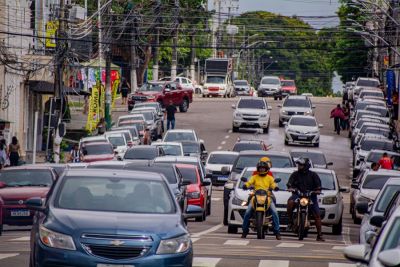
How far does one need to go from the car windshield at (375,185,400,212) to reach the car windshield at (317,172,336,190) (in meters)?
8.58

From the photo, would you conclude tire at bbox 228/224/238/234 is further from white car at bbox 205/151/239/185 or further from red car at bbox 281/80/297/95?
red car at bbox 281/80/297/95

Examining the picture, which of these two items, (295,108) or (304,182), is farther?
(295,108)

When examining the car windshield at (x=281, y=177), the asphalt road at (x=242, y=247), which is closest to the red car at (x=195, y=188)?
the asphalt road at (x=242, y=247)

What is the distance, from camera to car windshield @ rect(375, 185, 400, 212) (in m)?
20.9

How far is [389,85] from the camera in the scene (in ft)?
280

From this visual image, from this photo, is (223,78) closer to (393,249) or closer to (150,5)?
(150,5)

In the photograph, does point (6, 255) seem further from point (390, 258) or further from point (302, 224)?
point (390, 258)

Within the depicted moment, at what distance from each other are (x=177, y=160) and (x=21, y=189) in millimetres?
8261

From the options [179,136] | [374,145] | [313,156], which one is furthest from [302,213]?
[179,136]

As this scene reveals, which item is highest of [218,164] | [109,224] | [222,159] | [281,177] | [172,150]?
[109,224]

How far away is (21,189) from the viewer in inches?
1182

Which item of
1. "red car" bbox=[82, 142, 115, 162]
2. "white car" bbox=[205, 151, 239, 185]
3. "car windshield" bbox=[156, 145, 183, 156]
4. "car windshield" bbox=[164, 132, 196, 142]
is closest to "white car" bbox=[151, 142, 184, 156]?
"car windshield" bbox=[156, 145, 183, 156]

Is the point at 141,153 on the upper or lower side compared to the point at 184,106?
upper

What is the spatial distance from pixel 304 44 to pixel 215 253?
5902 inches
